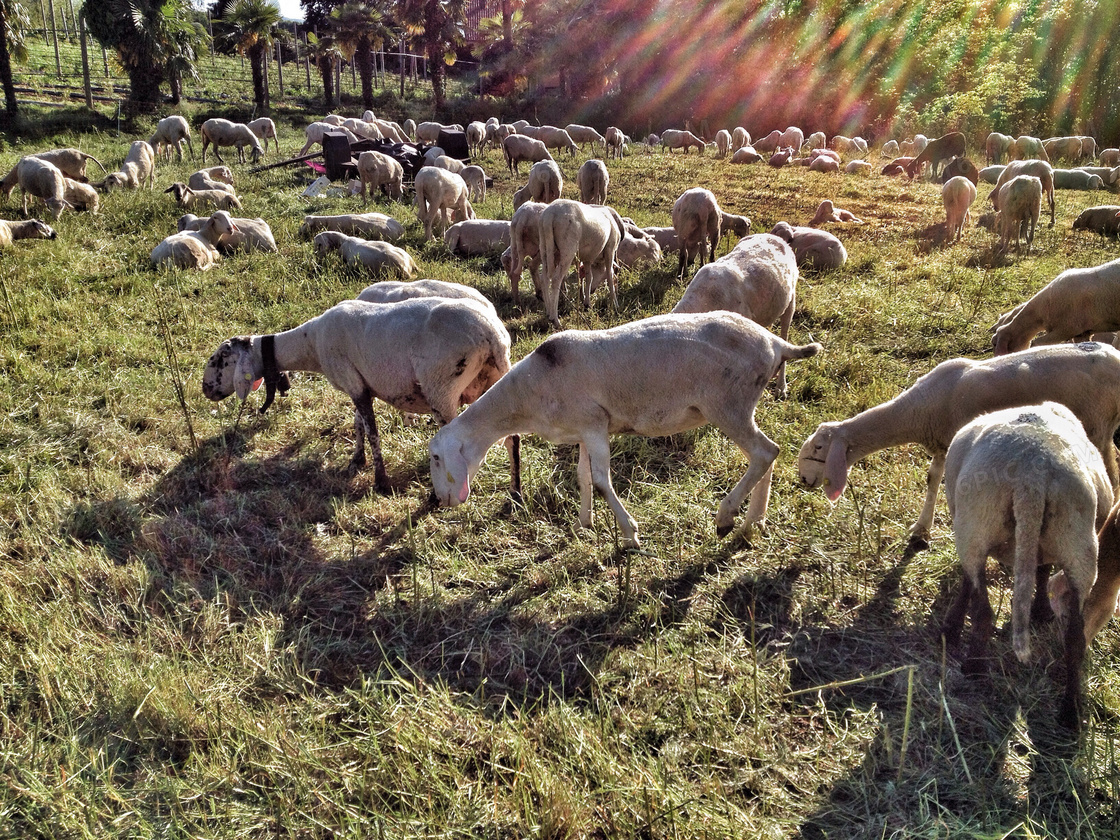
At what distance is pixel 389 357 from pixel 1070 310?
20.3 feet

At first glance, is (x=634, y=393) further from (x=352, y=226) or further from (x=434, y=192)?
(x=434, y=192)

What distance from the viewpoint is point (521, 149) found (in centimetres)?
2492

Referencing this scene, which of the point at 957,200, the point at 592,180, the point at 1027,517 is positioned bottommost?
the point at 1027,517

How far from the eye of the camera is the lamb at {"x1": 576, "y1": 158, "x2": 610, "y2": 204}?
13913 millimetres

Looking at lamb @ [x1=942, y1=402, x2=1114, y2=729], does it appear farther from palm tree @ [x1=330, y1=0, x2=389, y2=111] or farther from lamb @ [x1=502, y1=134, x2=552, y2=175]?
palm tree @ [x1=330, y1=0, x2=389, y2=111]

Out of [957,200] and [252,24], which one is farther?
[252,24]

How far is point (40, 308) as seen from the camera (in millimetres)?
8773

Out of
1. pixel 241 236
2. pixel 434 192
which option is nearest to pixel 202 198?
pixel 241 236

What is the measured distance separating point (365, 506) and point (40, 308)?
6.32 m

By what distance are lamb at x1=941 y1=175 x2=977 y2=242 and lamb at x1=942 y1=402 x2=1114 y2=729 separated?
1120 centimetres

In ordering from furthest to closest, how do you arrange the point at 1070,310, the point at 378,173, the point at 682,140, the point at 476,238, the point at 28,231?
the point at 682,140 < the point at 378,173 < the point at 476,238 < the point at 28,231 < the point at 1070,310

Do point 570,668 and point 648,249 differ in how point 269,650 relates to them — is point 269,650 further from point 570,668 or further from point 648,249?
point 648,249

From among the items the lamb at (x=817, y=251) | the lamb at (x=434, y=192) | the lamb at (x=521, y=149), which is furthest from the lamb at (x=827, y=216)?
the lamb at (x=521, y=149)

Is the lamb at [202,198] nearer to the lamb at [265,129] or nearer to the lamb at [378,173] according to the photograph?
the lamb at [378,173]
